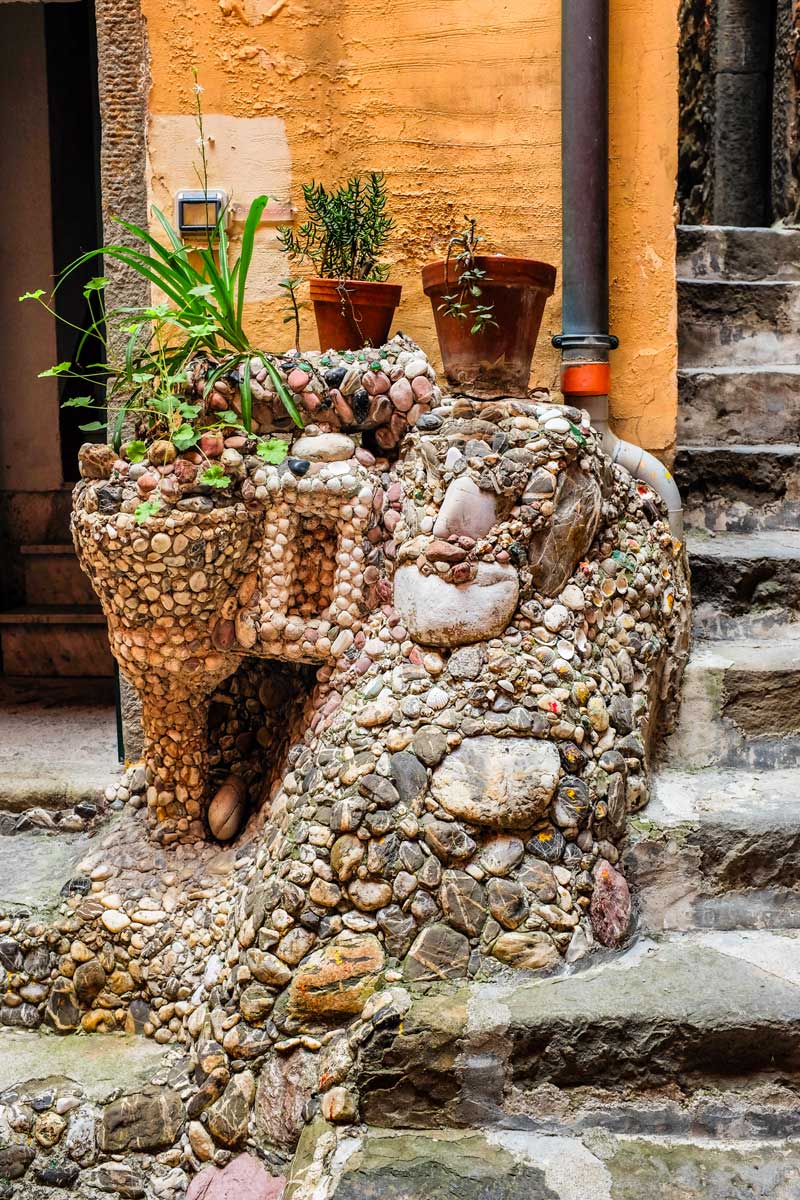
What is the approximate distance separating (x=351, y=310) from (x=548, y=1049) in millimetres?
1733

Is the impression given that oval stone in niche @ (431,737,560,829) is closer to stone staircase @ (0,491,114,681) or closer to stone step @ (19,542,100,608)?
stone staircase @ (0,491,114,681)

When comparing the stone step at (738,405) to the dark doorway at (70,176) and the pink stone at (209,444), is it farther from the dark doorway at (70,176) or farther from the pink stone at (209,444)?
the dark doorway at (70,176)

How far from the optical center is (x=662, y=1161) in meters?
1.92

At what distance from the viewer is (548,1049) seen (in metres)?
2.02

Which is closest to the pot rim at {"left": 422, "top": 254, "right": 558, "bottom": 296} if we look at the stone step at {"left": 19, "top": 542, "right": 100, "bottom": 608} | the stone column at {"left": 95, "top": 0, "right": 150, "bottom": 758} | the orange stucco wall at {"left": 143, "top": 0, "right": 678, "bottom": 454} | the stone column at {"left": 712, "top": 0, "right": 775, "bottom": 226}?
the orange stucco wall at {"left": 143, "top": 0, "right": 678, "bottom": 454}

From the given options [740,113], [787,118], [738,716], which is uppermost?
[740,113]

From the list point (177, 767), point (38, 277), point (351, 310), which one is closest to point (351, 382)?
point (351, 310)

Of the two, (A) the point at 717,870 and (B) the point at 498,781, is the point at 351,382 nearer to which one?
(B) the point at 498,781

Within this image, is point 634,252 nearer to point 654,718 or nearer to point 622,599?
point 622,599

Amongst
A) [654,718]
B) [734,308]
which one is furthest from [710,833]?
[734,308]

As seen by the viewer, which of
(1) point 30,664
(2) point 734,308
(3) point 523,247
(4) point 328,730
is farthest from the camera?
(1) point 30,664

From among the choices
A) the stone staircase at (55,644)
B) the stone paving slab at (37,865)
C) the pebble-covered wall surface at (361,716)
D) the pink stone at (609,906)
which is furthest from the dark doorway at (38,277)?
the pink stone at (609,906)

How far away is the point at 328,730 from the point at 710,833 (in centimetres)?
87

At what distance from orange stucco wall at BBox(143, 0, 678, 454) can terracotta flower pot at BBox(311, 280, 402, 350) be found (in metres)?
0.35
